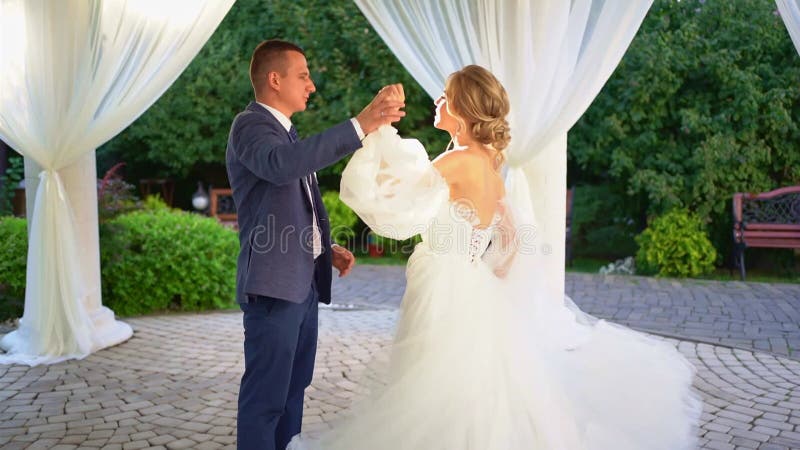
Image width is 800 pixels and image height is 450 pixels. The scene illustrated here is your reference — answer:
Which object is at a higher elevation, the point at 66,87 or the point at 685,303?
the point at 66,87

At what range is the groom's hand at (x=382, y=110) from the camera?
8.27 feet

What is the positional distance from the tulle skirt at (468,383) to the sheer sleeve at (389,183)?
0.29 m

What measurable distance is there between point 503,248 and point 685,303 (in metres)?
4.47

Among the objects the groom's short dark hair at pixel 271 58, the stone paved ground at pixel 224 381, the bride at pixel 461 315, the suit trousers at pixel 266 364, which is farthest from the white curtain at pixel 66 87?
the suit trousers at pixel 266 364

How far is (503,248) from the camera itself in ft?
10.2

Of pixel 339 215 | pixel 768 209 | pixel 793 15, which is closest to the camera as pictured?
pixel 793 15

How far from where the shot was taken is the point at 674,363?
3.76 metres

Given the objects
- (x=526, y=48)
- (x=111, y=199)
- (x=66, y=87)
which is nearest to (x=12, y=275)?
(x=111, y=199)

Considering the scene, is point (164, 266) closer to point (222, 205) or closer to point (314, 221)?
point (314, 221)

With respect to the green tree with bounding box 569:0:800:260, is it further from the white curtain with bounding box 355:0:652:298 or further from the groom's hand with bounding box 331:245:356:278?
the groom's hand with bounding box 331:245:356:278

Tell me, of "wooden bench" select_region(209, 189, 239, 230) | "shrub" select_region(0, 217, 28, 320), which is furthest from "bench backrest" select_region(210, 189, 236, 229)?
"shrub" select_region(0, 217, 28, 320)

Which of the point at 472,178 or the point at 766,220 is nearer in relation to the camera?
the point at 472,178

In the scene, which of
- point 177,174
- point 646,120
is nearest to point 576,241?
point 646,120

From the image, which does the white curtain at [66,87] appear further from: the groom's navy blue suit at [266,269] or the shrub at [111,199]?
the groom's navy blue suit at [266,269]
